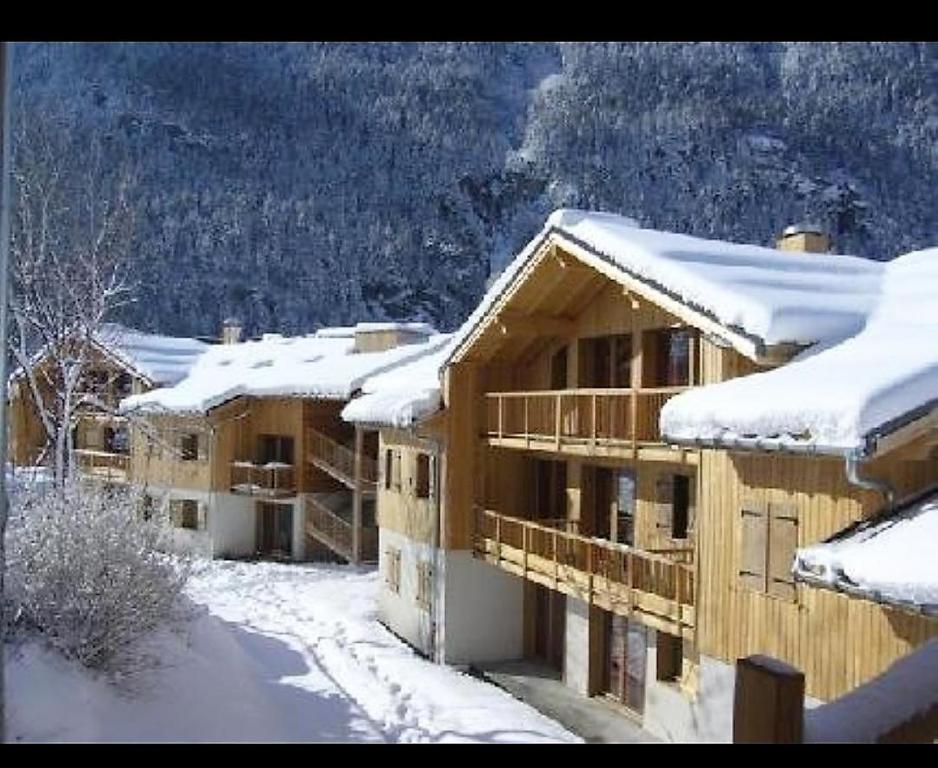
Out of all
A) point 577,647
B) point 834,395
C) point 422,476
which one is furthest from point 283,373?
point 834,395

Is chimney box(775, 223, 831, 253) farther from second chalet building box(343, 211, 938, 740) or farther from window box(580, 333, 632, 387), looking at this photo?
window box(580, 333, 632, 387)

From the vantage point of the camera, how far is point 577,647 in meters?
17.7

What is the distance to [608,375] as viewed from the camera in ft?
57.1

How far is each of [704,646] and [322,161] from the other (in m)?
106

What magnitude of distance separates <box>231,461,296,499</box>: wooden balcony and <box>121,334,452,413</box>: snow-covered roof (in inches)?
89.9

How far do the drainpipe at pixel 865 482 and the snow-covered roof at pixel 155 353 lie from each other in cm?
2645

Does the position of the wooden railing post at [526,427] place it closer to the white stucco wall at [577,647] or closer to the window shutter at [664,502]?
the window shutter at [664,502]

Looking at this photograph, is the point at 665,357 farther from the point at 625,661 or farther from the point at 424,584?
the point at 424,584

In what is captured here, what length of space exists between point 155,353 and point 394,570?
2043 centimetres

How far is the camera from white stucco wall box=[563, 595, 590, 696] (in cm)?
1733

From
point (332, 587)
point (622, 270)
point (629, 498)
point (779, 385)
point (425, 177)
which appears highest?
point (425, 177)

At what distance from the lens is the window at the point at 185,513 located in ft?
108
